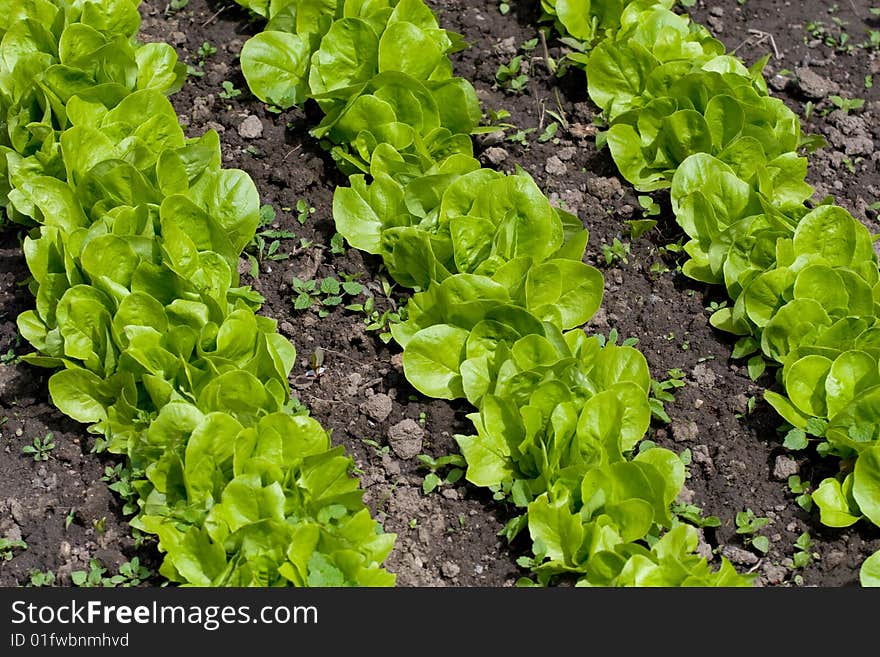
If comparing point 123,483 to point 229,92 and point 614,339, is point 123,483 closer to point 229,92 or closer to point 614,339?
point 614,339

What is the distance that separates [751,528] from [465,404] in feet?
3.41

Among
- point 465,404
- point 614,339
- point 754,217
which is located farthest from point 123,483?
point 754,217

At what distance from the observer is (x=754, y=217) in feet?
14.7

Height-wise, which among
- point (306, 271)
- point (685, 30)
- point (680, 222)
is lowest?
point (306, 271)

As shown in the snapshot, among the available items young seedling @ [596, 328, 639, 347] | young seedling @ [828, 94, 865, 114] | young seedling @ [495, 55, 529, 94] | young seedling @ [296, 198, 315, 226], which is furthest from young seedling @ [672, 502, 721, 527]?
young seedling @ [828, 94, 865, 114]

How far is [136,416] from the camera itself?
3.98 metres

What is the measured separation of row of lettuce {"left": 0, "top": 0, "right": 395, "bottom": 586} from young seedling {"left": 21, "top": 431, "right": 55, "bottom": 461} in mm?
126

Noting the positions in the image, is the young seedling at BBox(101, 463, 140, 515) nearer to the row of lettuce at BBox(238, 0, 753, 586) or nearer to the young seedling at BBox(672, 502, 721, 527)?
the row of lettuce at BBox(238, 0, 753, 586)

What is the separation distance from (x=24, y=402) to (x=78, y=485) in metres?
0.42

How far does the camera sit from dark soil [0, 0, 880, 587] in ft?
12.7

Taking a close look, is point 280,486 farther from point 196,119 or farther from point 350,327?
point 196,119

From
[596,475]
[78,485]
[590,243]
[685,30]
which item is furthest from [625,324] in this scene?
[78,485]

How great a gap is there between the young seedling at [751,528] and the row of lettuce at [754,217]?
0.62 feet

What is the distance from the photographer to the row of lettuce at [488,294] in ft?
12.2
